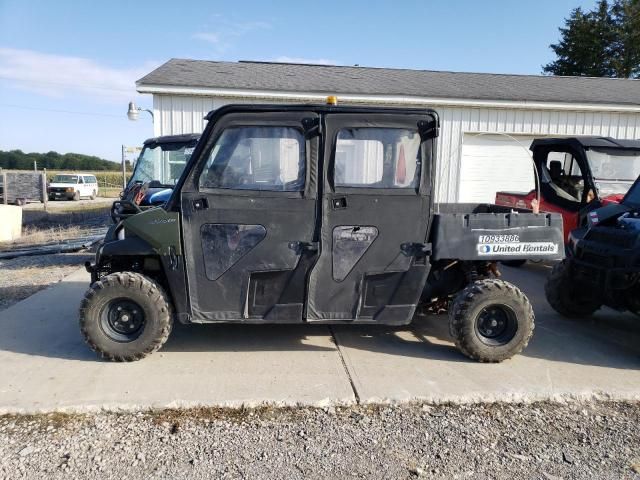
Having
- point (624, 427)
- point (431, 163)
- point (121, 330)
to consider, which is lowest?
point (624, 427)

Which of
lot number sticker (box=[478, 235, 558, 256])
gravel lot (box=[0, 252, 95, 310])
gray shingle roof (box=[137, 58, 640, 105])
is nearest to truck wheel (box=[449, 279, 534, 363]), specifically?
lot number sticker (box=[478, 235, 558, 256])

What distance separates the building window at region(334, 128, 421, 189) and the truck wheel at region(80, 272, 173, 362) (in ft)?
5.73

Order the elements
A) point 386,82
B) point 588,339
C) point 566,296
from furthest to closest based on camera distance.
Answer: point 386,82 → point 566,296 → point 588,339

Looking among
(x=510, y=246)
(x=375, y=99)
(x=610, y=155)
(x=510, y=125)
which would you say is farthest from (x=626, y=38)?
(x=510, y=246)

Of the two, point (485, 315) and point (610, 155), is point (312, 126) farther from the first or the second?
point (610, 155)

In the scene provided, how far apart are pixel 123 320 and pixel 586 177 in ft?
21.5

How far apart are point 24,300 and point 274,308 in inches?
142

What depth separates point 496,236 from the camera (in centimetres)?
406

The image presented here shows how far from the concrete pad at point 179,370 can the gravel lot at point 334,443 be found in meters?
0.15

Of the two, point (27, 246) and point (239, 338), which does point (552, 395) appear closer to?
point (239, 338)

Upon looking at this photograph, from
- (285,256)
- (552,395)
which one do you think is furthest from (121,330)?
(552,395)

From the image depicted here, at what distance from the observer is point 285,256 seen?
154 inches

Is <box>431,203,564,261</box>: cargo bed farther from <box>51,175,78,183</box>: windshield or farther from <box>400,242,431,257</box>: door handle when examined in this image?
<box>51,175,78,183</box>: windshield

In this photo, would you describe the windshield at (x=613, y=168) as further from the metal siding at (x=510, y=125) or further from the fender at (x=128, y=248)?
the fender at (x=128, y=248)
